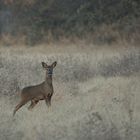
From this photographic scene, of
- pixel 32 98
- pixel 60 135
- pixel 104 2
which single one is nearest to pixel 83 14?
pixel 104 2

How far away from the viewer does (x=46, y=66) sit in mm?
7543

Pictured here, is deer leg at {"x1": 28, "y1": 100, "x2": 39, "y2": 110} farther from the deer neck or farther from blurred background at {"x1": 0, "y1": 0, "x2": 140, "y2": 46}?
blurred background at {"x1": 0, "y1": 0, "x2": 140, "y2": 46}

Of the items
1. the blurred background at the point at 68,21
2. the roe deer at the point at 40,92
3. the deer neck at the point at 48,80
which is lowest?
the roe deer at the point at 40,92

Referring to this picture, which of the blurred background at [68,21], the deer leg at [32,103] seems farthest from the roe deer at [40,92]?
the blurred background at [68,21]

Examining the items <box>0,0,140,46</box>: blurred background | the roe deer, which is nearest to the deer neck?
the roe deer

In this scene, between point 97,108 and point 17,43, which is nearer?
point 97,108

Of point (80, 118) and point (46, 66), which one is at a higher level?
point (46, 66)

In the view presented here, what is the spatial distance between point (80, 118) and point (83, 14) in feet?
5.40

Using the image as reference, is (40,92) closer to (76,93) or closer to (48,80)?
(48,80)

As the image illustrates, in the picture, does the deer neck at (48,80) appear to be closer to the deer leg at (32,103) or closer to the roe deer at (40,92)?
the roe deer at (40,92)

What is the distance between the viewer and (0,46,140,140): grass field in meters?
6.87

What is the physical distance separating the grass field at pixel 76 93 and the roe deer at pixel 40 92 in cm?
6

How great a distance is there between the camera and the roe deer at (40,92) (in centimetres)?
743

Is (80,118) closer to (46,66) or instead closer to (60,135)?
(60,135)
